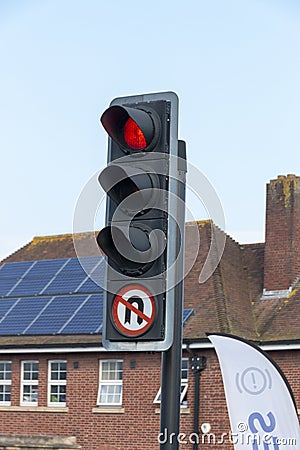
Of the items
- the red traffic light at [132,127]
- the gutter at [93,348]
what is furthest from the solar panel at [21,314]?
the red traffic light at [132,127]

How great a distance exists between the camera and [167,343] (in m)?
4.04

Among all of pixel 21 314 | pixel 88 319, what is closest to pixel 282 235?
pixel 88 319

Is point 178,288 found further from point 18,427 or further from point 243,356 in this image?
point 18,427

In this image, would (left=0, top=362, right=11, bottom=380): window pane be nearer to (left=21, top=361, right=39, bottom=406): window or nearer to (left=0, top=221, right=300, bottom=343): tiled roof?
(left=21, top=361, right=39, bottom=406): window

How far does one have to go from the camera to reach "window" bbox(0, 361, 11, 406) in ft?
93.1

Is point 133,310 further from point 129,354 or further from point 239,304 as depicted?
point 239,304

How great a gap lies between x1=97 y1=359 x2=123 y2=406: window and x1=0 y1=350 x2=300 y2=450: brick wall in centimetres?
19

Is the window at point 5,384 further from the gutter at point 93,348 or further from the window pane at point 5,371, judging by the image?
the gutter at point 93,348

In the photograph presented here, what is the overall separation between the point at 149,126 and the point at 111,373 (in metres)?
23.1

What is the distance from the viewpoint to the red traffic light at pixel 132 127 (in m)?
4.18

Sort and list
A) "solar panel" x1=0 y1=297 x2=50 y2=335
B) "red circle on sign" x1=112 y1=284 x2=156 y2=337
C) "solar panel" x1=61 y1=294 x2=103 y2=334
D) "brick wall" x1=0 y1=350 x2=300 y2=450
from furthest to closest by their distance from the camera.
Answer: "solar panel" x1=0 y1=297 x2=50 y2=335
"solar panel" x1=61 y1=294 x2=103 y2=334
"brick wall" x1=0 y1=350 x2=300 y2=450
"red circle on sign" x1=112 y1=284 x2=156 y2=337

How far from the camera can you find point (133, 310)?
406 centimetres

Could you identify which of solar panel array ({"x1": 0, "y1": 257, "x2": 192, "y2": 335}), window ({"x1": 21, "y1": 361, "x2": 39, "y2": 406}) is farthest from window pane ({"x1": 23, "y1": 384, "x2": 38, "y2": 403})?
solar panel array ({"x1": 0, "y1": 257, "x2": 192, "y2": 335})

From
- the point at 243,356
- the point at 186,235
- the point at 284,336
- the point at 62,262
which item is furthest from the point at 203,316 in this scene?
the point at 186,235
